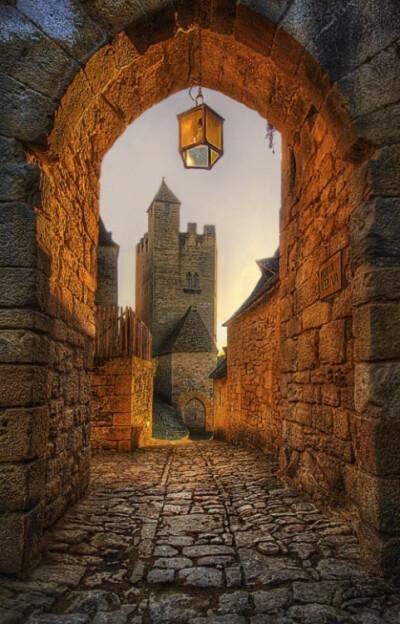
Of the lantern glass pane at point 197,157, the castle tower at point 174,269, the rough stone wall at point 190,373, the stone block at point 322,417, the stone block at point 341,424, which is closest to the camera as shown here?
the stone block at point 341,424

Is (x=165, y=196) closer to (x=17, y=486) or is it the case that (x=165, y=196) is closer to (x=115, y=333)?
(x=115, y=333)

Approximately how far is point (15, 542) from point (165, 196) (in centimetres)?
2935

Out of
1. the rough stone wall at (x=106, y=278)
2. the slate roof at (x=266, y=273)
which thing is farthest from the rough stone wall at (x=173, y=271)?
the slate roof at (x=266, y=273)

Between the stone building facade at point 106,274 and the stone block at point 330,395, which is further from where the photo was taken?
the stone building facade at point 106,274

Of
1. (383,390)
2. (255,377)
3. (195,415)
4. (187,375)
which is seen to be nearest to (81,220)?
(383,390)

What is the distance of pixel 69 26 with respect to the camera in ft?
8.36

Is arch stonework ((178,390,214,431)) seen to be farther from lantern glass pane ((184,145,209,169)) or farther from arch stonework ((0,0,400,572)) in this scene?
lantern glass pane ((184,145,209,169))

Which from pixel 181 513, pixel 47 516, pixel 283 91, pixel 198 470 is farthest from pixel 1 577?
pixel 283 91

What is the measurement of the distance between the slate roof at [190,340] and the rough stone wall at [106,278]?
24.6 feet

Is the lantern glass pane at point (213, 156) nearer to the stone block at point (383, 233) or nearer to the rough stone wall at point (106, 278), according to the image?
the stone block at point (383, 233)

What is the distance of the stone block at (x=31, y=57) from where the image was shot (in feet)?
7.91

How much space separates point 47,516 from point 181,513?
109cm

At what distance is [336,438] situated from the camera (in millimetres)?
3020

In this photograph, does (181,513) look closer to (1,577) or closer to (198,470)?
(1,577)
